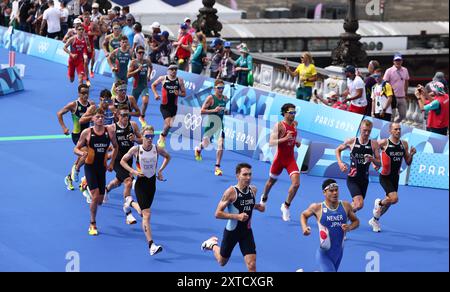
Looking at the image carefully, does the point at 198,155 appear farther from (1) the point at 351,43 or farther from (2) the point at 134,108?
(1) the point at 351,43

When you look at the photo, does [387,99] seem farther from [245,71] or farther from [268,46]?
[268,46]

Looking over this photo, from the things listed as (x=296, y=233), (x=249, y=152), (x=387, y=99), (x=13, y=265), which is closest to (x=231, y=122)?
(x=249, y=152)

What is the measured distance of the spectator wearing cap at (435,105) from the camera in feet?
68.8

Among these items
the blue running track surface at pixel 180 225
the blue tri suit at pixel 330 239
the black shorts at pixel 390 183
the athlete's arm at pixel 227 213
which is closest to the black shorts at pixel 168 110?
the blue running track surface at pixel 180 225

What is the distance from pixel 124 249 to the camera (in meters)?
16.0

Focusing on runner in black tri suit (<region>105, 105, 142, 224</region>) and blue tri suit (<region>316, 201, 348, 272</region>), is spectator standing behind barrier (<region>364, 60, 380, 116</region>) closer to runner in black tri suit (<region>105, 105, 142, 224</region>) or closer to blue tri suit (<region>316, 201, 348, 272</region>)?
runner in black tri suit (<region>105, 105, 142, 224</region>)

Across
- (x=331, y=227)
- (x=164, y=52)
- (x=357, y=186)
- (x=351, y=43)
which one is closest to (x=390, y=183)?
(x=357, y=186)

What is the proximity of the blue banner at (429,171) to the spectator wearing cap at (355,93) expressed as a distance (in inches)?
146

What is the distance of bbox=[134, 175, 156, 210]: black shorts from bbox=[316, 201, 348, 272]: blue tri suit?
3454 mm

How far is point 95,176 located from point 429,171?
781 cm

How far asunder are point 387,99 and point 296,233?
7.34 metres

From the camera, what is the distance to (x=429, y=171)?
21016 mm

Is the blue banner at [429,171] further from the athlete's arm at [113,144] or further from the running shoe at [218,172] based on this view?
the athlete's arm at [113,144]

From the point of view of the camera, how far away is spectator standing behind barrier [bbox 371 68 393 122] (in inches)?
930
